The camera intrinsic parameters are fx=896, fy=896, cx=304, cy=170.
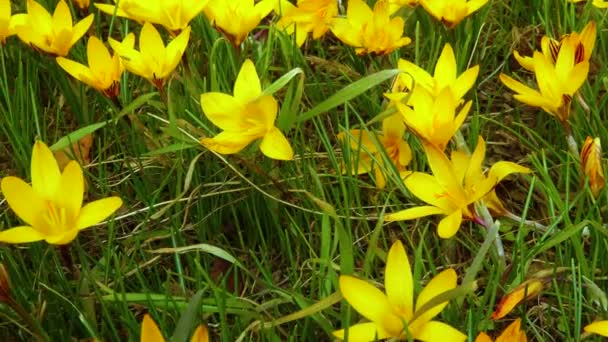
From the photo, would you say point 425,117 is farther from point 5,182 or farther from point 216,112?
point 5,182

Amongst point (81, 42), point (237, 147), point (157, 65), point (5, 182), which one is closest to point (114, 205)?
point (5, 182)

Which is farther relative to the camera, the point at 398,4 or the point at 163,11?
the point at 398,4

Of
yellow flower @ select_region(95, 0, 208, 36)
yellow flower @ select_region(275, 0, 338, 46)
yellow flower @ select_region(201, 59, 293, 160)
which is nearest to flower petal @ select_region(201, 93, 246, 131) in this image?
yellow flower @ select_region(201, 59, 293, 160)

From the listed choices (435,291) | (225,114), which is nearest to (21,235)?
(225,114)

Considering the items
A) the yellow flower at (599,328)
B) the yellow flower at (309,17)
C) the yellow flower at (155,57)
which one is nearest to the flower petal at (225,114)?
the yellow flower at (155,57)

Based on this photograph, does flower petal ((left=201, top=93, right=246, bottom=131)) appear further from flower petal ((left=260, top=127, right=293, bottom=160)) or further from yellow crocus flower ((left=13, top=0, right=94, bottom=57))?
yellow crocus flower ((left=13, top=0, right=94, bottom=57))

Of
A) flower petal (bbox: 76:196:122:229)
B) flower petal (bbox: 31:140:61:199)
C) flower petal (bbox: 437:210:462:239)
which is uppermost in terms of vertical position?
flower petal (bbox: 31:140:61:199)

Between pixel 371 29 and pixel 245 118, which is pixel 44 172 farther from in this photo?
pixel 371 29

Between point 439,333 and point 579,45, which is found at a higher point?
point 579,45
